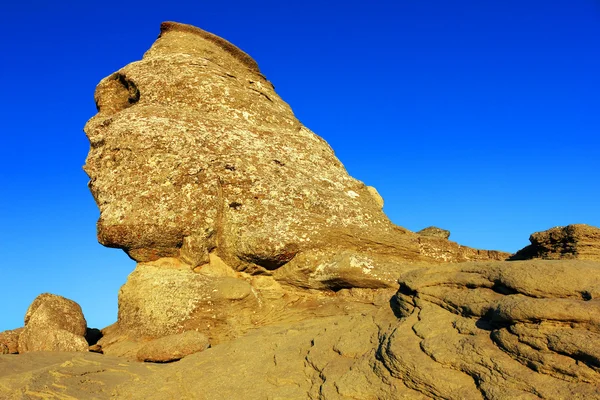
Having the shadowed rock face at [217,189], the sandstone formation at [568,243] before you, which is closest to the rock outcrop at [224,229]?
the shadowed rock face at [217,189]

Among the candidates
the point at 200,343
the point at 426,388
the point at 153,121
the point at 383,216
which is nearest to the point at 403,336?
the point at 426,388

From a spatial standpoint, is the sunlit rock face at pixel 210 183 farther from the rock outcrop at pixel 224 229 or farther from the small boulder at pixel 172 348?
the small boulder at pixel 172 348

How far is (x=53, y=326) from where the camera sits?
12.4 meters

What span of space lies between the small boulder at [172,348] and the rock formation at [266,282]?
36mm

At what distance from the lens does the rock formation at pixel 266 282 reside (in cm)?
645

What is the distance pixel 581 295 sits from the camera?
648 centimetres

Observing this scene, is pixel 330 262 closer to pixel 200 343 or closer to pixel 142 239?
pixel 200 343

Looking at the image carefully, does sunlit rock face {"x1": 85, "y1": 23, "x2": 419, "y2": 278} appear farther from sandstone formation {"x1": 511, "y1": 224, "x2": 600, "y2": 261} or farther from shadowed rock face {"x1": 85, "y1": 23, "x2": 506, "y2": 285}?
sandstone formation {"x1": 511, "y1": 224, "x2": 600, "y2": 261}

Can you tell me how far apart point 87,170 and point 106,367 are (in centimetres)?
687

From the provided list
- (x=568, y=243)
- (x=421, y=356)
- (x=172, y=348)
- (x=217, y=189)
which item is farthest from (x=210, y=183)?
(x=568, y=243)

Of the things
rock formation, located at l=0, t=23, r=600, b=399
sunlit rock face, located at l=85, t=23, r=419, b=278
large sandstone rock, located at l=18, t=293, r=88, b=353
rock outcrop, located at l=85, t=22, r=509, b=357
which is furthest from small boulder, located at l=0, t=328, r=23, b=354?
sunlit rock face, located at l=85, t=23, r=419, b=278

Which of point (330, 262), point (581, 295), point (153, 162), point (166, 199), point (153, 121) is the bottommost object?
point (581, 295)

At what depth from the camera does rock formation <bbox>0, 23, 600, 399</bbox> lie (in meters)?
6.45

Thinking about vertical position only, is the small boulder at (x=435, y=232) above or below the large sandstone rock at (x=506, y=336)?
above
